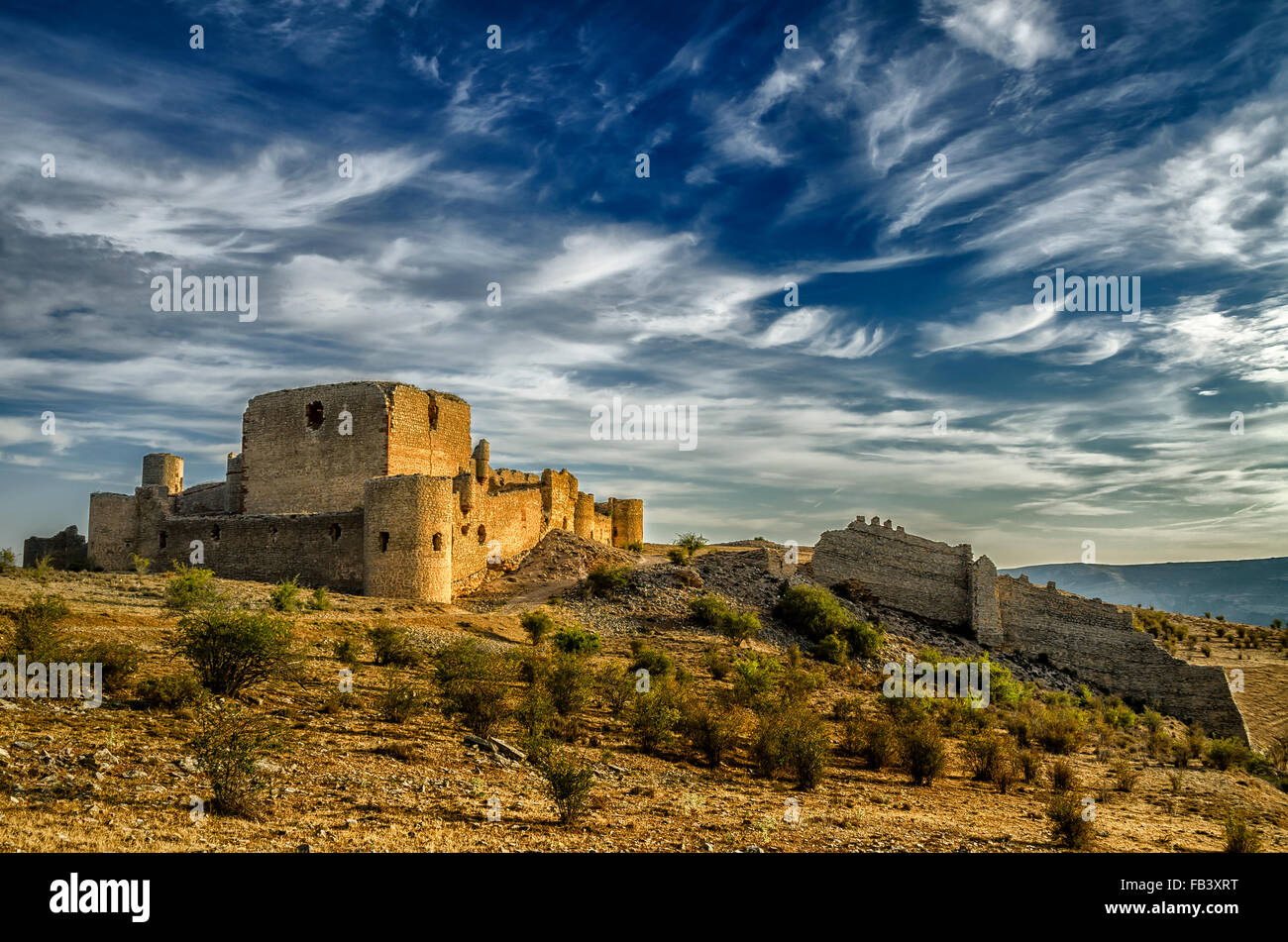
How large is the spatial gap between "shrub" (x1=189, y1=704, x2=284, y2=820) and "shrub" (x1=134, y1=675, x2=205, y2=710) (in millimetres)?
692

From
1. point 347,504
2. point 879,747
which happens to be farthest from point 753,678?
point 347,504

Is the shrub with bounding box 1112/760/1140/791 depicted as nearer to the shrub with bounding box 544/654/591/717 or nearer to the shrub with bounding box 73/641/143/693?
the shrub with bounding box 544/654/591/717

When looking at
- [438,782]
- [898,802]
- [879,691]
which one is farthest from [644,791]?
[879,691]

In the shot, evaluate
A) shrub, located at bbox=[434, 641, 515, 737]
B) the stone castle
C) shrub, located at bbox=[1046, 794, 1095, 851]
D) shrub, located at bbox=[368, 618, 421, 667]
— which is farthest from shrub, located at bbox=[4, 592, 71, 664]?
the stone castle

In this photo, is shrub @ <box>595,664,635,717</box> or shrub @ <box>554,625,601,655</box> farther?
shrub @ <box>554,625,601,655</box>

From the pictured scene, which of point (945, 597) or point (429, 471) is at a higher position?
point (429, 471)

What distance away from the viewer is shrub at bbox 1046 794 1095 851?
9.16 m

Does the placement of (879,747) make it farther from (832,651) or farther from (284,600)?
(284,600)

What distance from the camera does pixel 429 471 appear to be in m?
29.4
